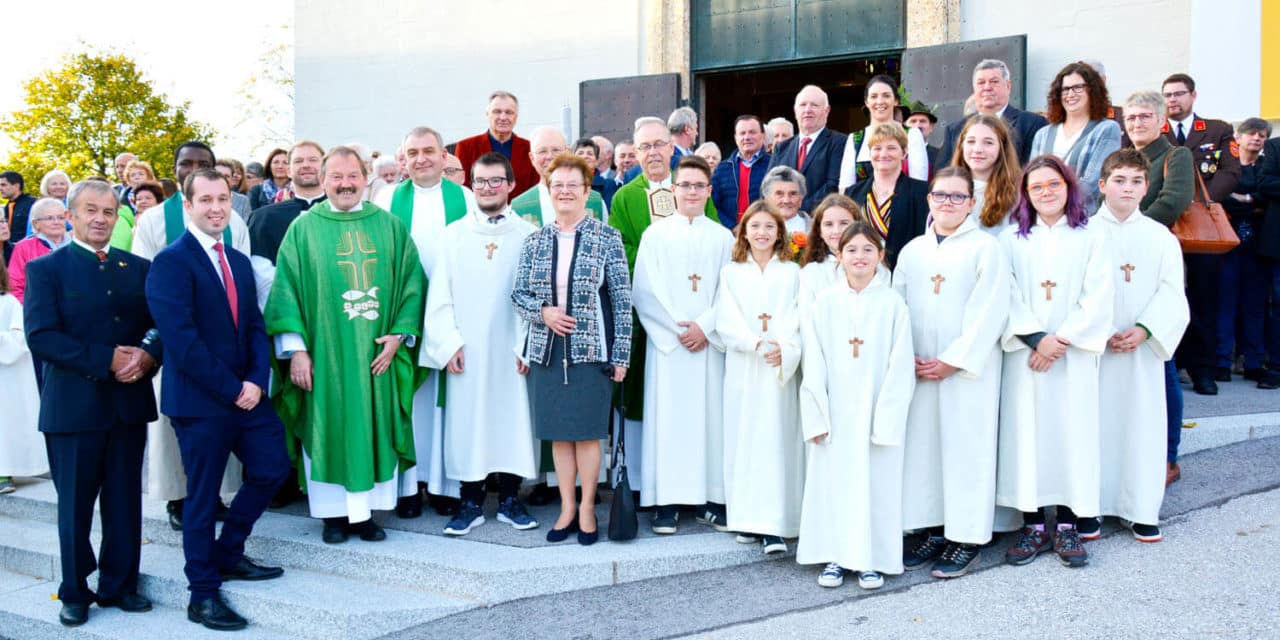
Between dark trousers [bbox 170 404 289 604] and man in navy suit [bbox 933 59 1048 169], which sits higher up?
man in navy suit [bbox 933 59 1048 169]

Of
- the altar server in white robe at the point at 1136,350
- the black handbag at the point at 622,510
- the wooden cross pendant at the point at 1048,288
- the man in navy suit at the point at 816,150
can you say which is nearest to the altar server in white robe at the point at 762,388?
the black handbag at the point at 622,510

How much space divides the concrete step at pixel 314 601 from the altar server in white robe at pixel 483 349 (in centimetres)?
71

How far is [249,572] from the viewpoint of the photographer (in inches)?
193

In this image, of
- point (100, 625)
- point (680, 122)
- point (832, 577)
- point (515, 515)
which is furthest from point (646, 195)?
point (100, 625)

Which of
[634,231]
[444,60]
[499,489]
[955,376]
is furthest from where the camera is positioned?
[444,60]

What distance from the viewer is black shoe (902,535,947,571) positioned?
478 centimetres

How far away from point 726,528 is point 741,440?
51 centimetres

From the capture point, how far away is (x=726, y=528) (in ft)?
17.2

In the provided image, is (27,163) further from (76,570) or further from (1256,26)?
(1256,26)

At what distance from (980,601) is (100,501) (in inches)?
152

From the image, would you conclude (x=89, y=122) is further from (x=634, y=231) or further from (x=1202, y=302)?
(x=1202, y=302)

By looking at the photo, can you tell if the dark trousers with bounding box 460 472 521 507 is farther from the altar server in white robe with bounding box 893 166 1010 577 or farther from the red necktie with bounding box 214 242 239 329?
the altar server in white robe with bounding box 893 166 1010 577

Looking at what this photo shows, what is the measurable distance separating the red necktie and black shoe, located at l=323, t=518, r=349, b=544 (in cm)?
112

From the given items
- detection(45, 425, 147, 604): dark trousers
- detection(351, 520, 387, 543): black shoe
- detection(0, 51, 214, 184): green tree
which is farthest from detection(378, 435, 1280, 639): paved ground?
detection(0, 51, 214, 184): green tree
